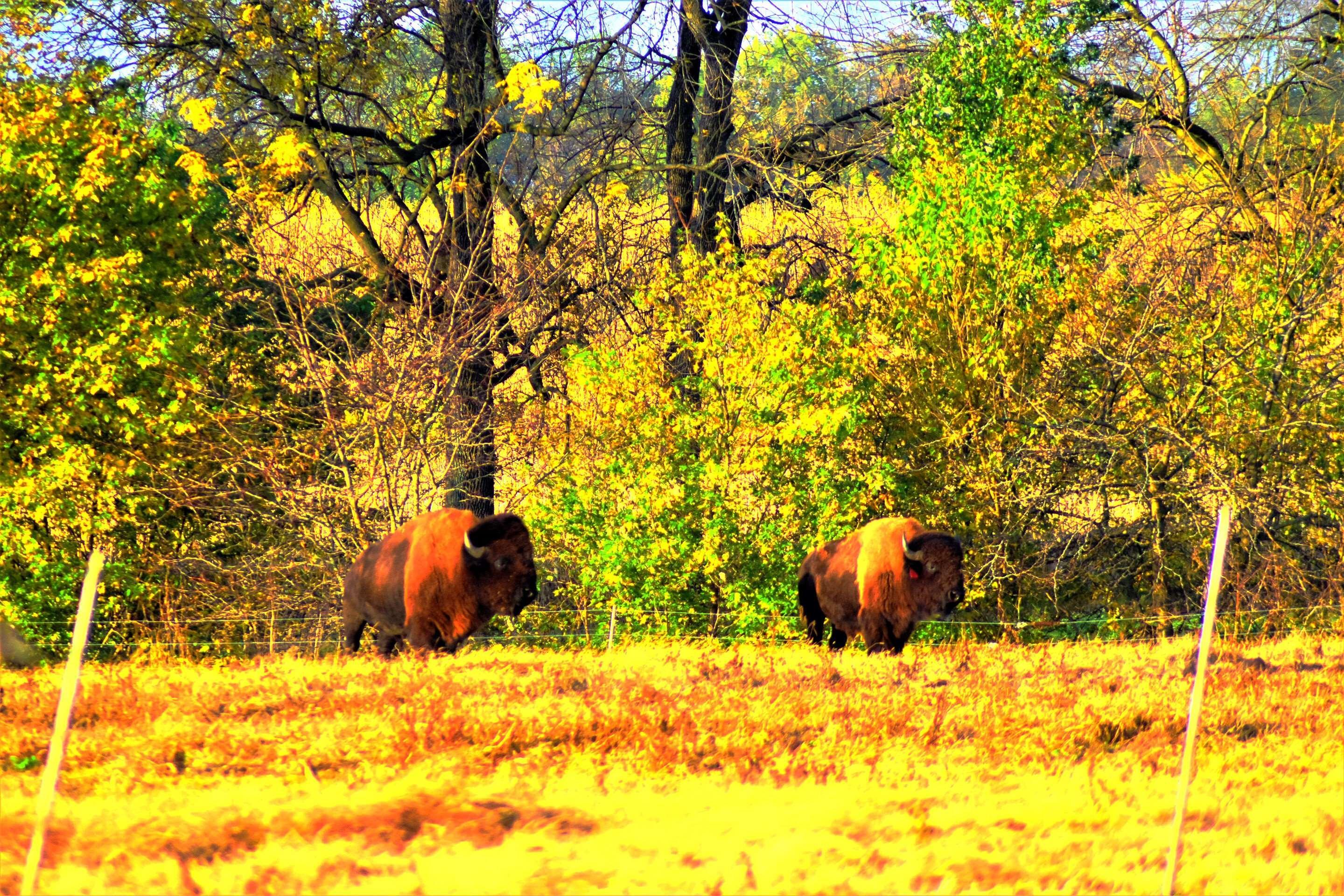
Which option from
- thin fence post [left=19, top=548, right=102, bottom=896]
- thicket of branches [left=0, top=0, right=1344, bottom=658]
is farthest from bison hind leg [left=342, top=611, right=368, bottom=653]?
thin fence post [left=19, top=548, right=102, bottom=896]

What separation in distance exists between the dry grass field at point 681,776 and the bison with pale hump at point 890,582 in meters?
1.81

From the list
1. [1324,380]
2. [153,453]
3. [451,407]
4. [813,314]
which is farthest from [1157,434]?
[153,453]

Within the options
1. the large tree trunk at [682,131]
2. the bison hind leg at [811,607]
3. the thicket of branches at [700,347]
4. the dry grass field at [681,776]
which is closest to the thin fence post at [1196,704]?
the dry grass field at [681,776]

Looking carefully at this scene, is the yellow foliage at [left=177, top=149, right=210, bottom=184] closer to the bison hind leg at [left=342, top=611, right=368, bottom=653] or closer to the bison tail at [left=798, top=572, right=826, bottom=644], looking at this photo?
the bison hind leg at [left=342, top=611, right=368, bottom=653]

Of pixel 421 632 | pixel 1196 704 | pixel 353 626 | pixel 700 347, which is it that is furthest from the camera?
pixel 700 347

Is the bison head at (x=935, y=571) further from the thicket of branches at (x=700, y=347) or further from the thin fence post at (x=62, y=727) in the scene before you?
the thin fence post at (x=62, y=727)

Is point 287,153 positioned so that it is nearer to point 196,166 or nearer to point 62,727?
point 196,166

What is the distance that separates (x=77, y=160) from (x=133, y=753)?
1479 centimetres

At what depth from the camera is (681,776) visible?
853 centimetres

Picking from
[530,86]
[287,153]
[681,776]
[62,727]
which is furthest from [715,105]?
[62,727]

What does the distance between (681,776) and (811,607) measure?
8.33m

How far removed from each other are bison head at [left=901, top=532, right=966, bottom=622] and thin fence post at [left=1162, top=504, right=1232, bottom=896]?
293 inches

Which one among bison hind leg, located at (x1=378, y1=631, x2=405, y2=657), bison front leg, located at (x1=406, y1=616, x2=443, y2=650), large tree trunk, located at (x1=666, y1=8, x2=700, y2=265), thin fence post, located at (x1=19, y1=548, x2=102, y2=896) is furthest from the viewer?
→ large tree trunk, located at (x1=666, y1=8, x2=700, y2=265)

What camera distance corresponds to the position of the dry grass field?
21.4 feet
